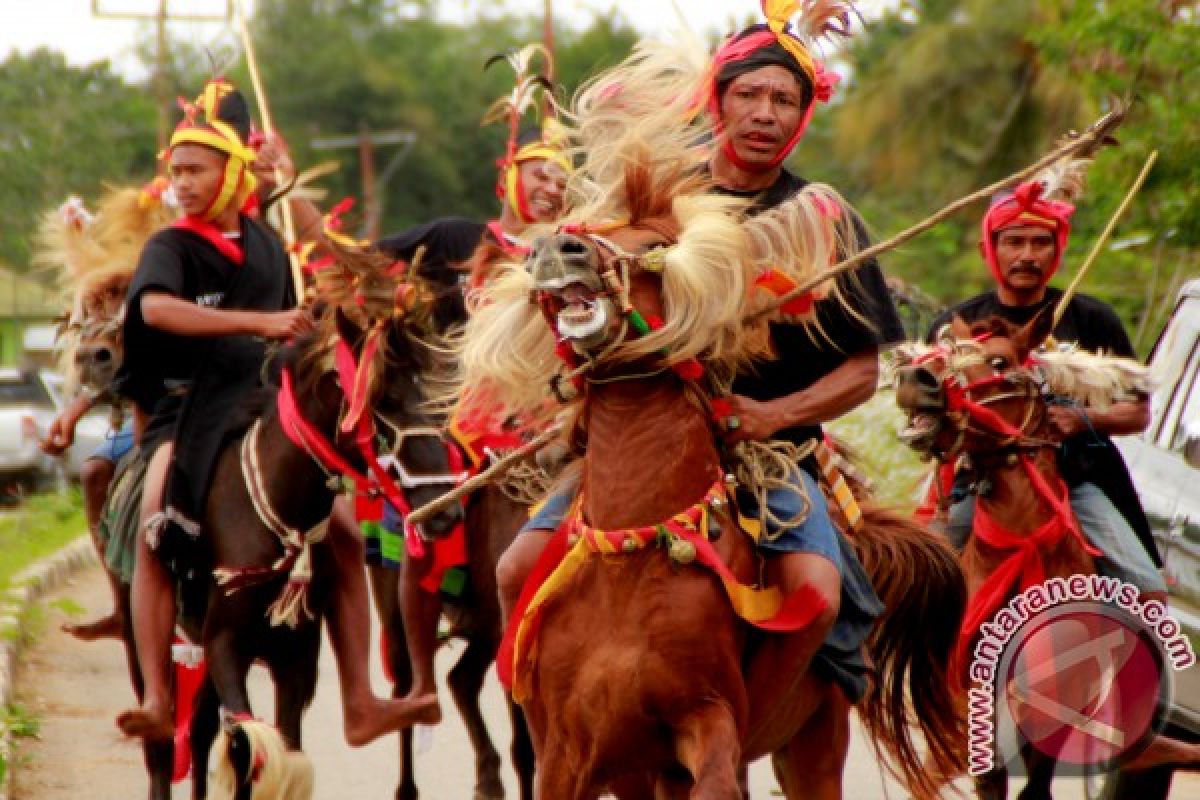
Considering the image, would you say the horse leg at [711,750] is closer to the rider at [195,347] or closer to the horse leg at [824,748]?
the horse leg at [824,748]

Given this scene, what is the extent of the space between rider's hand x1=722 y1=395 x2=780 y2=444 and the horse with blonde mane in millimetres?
62

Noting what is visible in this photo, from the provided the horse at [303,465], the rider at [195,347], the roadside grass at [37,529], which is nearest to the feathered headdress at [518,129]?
the rider at [195,347]

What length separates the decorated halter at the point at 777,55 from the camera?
6.45 metres

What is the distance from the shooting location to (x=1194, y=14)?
50.3 ft

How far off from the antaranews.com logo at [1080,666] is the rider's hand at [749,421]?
230 cm

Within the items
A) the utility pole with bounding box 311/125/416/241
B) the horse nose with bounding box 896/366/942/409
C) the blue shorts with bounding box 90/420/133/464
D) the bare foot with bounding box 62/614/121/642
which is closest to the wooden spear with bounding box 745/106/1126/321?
the horse nose with bounding box 896/366/942/409

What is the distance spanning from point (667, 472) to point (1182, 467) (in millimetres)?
3866

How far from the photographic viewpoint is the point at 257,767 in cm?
809

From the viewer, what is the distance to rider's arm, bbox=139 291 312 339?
8.39 metres

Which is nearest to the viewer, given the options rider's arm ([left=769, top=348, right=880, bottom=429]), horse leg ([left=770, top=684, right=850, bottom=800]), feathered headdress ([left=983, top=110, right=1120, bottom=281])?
rider's arm ([left=769, top=348, right=880, bottom=429])

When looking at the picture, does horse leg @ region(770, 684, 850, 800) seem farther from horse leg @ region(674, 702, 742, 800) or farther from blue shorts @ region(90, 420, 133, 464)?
blue shorts @ region(90, 420, 133, 464)

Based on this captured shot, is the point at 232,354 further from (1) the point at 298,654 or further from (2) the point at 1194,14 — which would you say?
(2) the point at 1194,14

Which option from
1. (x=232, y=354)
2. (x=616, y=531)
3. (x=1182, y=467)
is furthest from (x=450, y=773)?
(x=616, y=531)

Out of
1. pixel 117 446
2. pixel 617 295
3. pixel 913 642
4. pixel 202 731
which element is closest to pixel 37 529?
pixel 117 446
